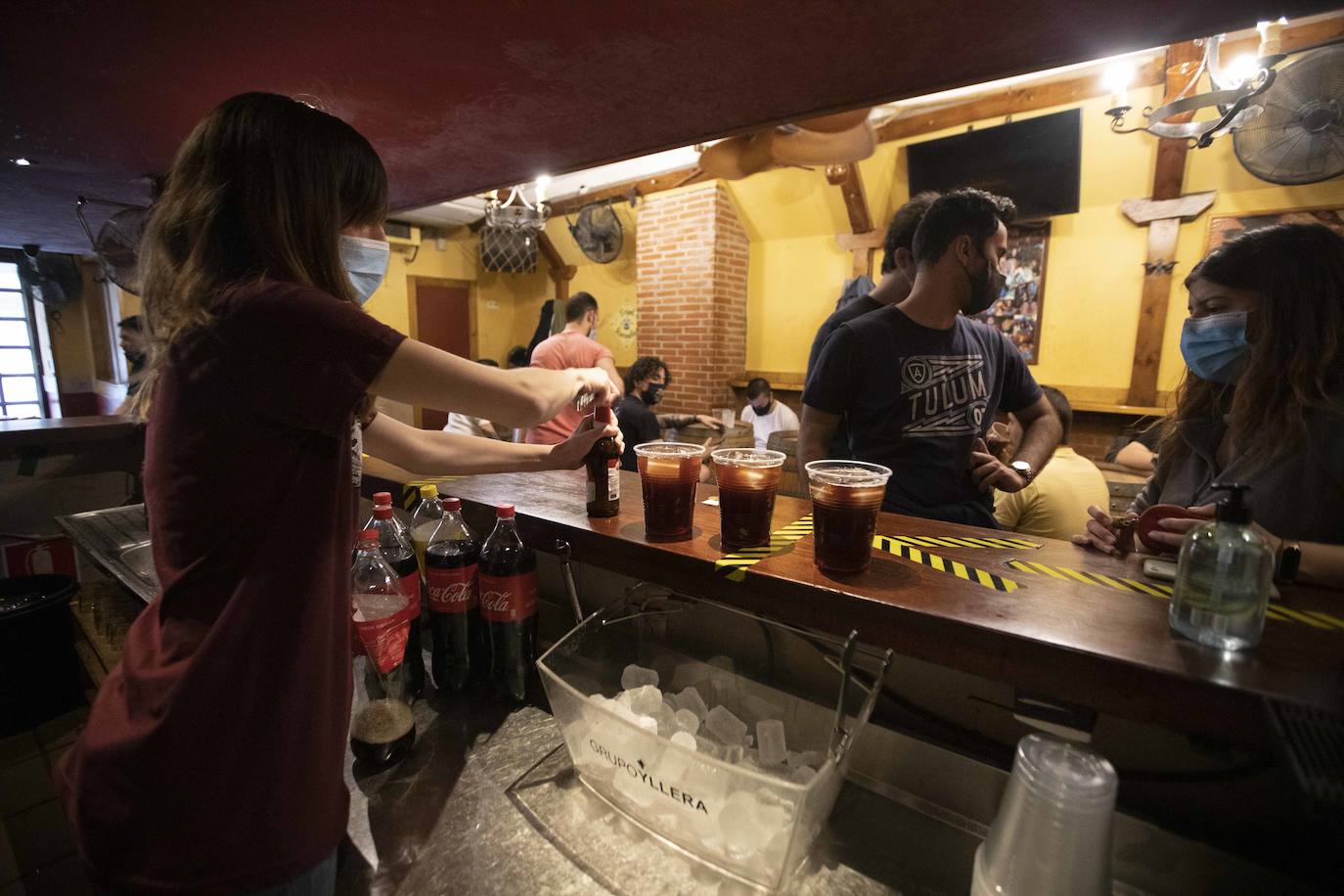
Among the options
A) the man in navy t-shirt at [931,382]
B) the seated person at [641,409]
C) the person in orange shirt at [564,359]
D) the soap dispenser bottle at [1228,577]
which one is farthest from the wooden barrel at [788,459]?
the soap dispenser bottle at [1228,577]

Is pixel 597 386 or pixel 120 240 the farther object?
pixel 120 240

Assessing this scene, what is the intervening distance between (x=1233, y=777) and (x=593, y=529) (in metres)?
1.06

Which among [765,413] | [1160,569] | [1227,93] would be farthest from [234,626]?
[765,413]

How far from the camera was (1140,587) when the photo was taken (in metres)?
0.92

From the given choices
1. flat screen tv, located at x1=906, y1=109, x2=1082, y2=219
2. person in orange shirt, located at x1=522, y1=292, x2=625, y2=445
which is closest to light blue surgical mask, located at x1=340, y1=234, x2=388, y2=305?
person in orange shirt, located at x1=522, y1=292, x2=625, y2=445

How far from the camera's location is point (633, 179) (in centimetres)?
661

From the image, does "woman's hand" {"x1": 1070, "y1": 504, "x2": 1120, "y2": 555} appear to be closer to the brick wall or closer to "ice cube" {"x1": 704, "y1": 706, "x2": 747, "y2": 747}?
"ice cube" {"x1": 704, "y1": 706, "x2": 747, "y2": 747}

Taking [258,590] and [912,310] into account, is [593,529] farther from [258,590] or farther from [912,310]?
[912,310]

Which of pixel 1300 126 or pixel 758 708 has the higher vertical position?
pixel 1300 126

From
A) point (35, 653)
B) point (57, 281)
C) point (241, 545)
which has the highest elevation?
point (57, 281)

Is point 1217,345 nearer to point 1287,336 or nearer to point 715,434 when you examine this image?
point 1287,336

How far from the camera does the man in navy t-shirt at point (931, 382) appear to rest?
1.80 meters

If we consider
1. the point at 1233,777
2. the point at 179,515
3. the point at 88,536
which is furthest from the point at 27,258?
the point at 1233,777

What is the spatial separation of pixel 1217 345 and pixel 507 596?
1.65 meters
